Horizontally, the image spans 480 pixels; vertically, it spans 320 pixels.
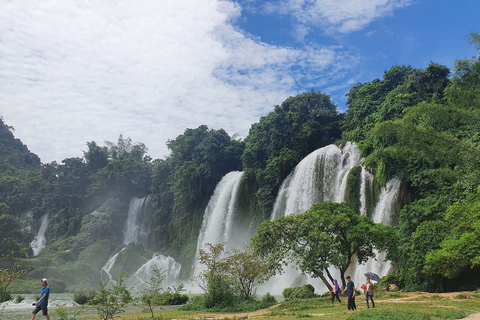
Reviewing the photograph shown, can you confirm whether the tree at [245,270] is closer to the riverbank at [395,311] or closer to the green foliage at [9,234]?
the riverbank at [395,311]

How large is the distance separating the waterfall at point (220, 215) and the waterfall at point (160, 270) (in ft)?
10.2

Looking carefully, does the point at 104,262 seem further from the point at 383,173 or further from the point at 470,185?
the point at 470,185

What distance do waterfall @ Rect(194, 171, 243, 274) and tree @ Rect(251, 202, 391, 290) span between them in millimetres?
18079

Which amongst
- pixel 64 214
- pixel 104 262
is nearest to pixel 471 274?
pixel 104 262

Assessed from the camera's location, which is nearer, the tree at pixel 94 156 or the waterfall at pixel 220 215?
the waterfall at pixel 220 215

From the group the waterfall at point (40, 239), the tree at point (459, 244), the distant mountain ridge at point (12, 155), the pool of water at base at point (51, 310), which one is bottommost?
A: the pool of water at base at point (51, 310)

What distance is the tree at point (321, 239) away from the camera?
17.1 metres

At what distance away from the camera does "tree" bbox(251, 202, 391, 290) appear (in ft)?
56.1

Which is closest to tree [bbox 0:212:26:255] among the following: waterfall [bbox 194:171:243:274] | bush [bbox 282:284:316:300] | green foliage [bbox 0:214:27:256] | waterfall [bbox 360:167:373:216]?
green foliage [bbox 0:214:27:256]

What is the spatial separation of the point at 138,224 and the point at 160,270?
13.4 m

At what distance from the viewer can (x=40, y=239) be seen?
54.5 metres

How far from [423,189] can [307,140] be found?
15.4 metres

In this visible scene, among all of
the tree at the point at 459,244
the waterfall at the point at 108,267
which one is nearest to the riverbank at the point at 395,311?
the tree at the point at 459,244

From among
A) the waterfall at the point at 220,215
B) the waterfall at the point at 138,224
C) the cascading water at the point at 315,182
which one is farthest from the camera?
the waterfall at the point at 138,224
